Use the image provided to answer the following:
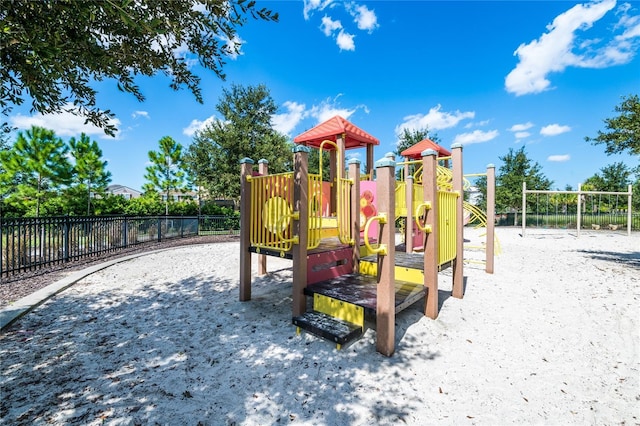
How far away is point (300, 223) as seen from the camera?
3.96 m

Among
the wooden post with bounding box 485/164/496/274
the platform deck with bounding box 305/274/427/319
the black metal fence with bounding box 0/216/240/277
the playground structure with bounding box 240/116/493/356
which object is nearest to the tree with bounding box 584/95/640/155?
the wooden post with bounding box 485/164/496/274

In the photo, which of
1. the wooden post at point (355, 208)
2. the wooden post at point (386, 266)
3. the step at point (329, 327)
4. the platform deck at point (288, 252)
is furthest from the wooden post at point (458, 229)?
the step at point (329, 327)

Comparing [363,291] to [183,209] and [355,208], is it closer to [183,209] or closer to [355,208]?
[355,208]

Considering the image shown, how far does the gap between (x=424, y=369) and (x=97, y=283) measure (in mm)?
6658

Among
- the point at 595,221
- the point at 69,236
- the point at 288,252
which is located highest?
the point at 288,252

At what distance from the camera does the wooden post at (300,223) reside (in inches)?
155

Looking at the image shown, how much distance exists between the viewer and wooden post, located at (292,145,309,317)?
395cm

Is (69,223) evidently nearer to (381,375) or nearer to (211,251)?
(211,251)

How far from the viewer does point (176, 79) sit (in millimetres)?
3951

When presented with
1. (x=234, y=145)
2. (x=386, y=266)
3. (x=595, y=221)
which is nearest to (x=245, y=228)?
(x=386, y=266)

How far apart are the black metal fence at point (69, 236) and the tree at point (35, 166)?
12.6 m

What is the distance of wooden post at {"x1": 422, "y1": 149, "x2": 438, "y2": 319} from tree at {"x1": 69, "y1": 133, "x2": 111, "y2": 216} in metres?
25.1

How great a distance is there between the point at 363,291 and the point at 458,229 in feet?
8.40

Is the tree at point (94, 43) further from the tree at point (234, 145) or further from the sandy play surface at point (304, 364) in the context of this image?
the tree at point (234, 145)
